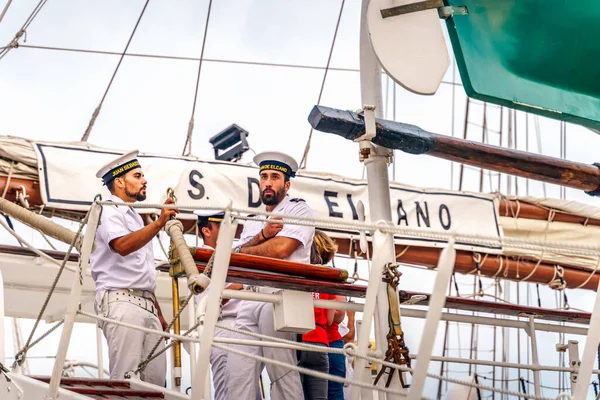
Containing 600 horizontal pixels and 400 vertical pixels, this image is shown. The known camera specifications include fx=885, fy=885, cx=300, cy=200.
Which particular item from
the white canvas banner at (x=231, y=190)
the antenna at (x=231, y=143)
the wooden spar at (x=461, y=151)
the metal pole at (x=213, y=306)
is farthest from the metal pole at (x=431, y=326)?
the antenna at (x=231, y=143)

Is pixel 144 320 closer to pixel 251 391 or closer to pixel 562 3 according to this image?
pixel 251 391

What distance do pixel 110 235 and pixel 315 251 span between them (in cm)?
96

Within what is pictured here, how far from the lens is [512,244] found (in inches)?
90.0

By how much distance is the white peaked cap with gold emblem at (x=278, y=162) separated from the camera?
14.0 feet

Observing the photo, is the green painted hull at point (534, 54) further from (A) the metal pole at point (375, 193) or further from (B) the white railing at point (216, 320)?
(B) the white railing at point (216, 320)

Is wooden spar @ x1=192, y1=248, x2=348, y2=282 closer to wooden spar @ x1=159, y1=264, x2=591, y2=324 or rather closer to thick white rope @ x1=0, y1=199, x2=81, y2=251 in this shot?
wooden spar @ x1=159, y1=264, x2=591, y2=324

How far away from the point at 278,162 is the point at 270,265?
4.50 ft

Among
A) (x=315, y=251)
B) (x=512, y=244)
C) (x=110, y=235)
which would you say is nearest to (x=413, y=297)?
(x=315, y=251)

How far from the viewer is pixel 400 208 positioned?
328 inches

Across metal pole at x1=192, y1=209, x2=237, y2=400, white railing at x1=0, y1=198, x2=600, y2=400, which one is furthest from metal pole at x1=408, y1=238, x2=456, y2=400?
metal pole at x1=192, y1=209, x2=237, y2=400

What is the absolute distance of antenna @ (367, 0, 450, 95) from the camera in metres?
3.34

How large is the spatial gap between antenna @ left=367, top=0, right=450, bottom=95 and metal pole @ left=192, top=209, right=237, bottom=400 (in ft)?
3.55

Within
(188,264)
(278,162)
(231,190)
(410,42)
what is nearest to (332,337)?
(278,162)

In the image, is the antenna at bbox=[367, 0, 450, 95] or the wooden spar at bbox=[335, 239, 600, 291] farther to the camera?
the wooden spar at bbox=[335, 239, 600, 291]
